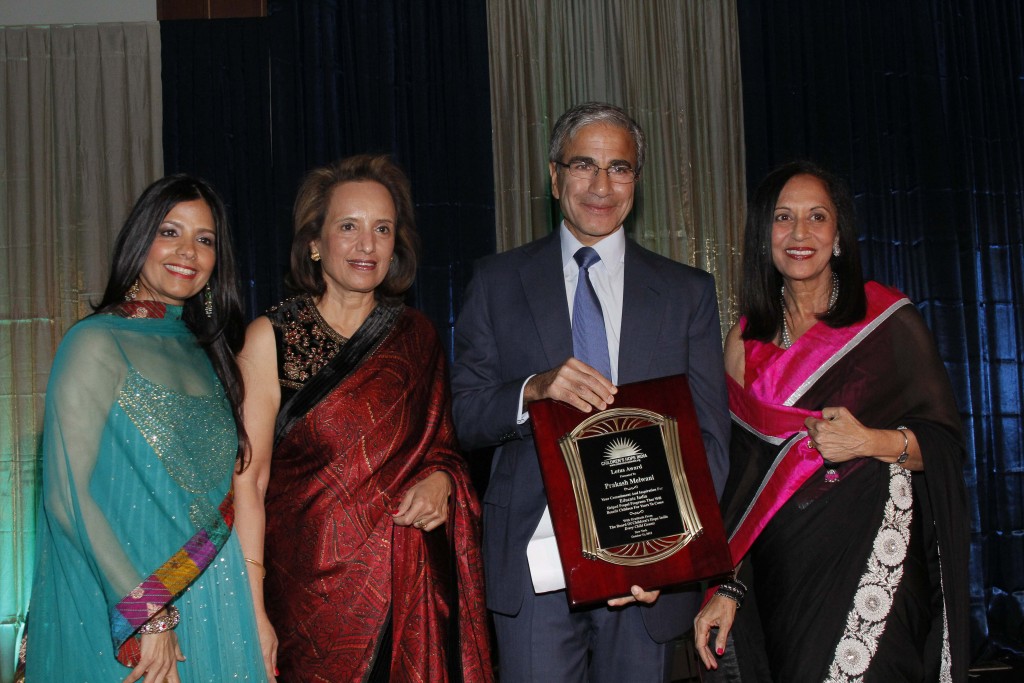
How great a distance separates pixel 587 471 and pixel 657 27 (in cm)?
373

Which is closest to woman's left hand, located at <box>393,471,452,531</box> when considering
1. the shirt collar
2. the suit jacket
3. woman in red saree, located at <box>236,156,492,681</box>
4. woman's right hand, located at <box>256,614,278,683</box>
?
woman in red saree, located at <box>236,156,492,681</box>

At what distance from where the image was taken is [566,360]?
1970 millimetres

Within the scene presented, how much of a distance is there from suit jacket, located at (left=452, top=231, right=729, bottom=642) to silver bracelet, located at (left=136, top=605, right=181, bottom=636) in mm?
685

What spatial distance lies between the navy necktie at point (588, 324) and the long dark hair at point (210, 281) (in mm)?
817

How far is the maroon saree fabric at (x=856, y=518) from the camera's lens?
7.29ft

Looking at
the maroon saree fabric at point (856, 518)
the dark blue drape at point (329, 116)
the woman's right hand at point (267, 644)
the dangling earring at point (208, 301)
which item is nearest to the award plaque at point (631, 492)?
the maroon saree fabric at point (856, 518)

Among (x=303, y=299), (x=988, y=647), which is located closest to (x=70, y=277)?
(x=303, y=299)

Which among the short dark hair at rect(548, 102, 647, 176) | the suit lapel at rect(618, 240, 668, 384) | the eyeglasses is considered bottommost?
the suit lapel at rect(618, 240, 668, 384)

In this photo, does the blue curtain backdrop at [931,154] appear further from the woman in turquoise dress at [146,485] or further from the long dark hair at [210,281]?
the woman in turquoise dress at [146,485]

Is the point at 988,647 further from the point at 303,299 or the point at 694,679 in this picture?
the point at 303,299

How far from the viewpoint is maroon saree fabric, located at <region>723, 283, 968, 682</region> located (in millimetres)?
2223

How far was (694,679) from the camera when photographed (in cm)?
429

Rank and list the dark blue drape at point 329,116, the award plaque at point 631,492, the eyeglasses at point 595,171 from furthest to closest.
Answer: the dark blue drape at point 329,116 → the eyeglasses at point 595,171 → the award plaque at point 631,492

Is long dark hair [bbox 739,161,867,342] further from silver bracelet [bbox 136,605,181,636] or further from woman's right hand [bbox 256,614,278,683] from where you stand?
silver bracelet [bbox 136,605,181,636]
